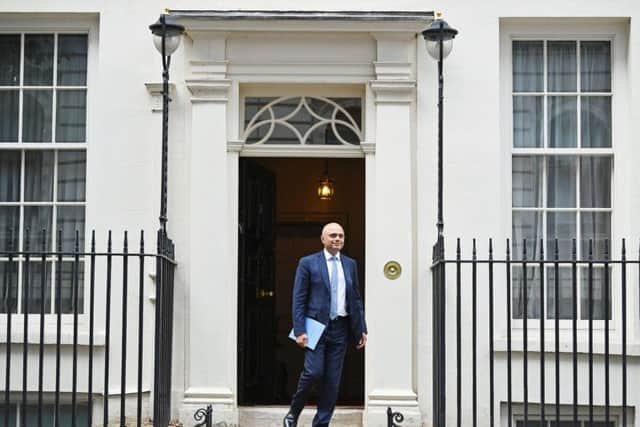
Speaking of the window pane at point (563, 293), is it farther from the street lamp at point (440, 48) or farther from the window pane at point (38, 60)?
the window pane at point (38, 60)

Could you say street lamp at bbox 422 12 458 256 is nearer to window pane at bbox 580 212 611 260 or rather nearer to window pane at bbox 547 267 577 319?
window pane at bbox 547 267 577 319

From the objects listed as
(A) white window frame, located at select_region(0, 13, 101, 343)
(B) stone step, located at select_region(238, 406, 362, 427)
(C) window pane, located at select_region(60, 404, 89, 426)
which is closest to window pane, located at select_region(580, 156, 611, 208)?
(B) stone step, located at select_region(238, 406, 362, 427)

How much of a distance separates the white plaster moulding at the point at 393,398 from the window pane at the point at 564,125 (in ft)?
8.66

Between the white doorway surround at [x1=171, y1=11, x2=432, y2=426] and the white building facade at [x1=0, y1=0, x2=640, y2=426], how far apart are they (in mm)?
18

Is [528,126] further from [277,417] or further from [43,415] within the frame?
[43,415]

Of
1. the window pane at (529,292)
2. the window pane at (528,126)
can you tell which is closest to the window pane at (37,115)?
the window pane at (528,126)

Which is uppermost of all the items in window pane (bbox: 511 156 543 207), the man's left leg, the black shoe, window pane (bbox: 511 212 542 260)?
window pane (bbox: 511 156 543 207)

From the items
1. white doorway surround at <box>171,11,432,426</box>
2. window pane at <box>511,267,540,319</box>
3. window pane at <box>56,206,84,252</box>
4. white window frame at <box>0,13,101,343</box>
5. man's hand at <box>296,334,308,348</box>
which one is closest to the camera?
man's hand at <box>296,334,308,348</box>

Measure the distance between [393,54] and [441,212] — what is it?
1.69 m

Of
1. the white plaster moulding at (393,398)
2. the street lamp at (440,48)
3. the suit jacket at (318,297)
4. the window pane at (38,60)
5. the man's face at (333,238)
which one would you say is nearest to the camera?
the suit jacket at (318,297)

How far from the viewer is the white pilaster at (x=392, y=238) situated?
11.2 meters

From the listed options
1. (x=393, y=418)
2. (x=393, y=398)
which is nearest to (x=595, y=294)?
(x=393, y=398)

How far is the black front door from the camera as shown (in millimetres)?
11859

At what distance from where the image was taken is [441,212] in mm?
10555
